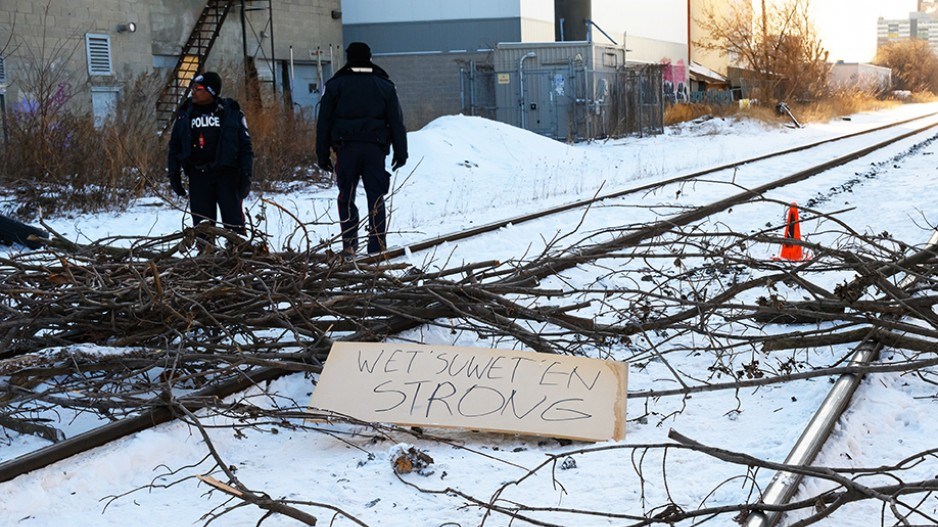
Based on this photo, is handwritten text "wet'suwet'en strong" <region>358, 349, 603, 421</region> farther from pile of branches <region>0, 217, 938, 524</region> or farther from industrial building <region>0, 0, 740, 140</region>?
industrial building <region>0, 0, 740, 140</region>

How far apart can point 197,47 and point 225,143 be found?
74.5ft

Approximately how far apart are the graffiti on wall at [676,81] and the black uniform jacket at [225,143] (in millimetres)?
39356

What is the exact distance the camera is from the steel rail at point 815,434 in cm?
334

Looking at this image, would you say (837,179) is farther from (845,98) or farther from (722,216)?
(845,98)

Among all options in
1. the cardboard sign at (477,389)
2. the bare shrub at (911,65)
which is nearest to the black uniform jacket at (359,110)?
the cardboard sign at (477,389)

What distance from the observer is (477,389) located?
4625 mm

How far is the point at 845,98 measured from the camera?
5819cm

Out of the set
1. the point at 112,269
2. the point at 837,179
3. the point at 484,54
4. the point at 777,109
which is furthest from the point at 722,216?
the point at 777,109

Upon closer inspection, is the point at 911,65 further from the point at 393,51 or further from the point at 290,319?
the point at 290,319

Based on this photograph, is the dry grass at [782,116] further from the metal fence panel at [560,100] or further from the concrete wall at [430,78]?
the concrete wall at [430,78]

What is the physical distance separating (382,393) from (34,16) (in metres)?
23.4

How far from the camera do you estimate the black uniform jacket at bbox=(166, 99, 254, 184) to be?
Result: 26.9 ft

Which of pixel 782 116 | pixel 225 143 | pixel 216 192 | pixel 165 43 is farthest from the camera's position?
pixel 782 116

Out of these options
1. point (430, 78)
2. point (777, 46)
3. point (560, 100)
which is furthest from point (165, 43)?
point (777, 46)
